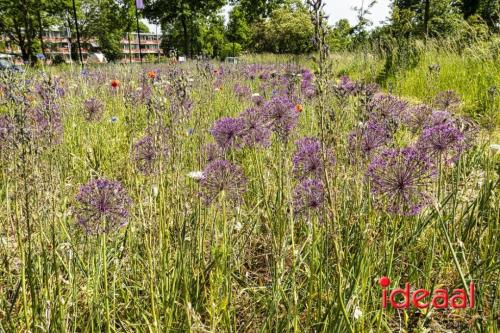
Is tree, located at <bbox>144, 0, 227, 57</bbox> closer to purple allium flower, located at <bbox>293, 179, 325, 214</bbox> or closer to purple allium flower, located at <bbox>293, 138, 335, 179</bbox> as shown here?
purple allium flower, located at <bbox>293, 138, 335, 179</bbox>

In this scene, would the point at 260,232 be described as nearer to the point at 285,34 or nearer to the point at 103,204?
the point at 103,204

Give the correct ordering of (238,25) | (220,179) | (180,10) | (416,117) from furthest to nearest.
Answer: (238,25) → (180,10) → (416,117) → (220,179)

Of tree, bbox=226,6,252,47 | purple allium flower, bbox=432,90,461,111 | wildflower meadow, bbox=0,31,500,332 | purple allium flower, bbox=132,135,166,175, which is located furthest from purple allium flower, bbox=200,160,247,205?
tree, bbox=226,6,252,47

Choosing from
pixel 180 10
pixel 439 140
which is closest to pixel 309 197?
pixel 439 140

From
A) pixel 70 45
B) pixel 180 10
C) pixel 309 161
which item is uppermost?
pixel 180 10

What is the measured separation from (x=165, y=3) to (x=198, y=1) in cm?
276

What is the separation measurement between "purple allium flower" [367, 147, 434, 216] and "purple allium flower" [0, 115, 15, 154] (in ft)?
4.93

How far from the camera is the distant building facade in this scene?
4023mm

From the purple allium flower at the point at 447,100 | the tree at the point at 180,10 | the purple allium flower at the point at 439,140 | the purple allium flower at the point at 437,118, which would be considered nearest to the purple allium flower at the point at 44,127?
the purple allium flower at the point at 439,140

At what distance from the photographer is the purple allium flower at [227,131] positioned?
2.29 m

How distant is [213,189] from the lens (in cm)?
182

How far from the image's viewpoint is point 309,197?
5.26 feet

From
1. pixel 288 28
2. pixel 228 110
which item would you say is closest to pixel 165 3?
pixel 288 28

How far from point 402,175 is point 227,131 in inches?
45.4
